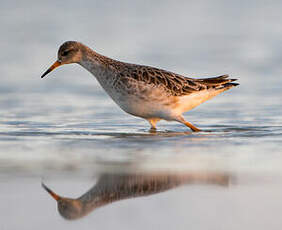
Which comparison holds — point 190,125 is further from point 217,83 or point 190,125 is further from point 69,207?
point 69,207

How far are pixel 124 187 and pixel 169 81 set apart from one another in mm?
5229

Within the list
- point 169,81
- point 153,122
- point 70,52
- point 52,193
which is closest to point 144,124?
point 153,122

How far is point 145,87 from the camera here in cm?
1172

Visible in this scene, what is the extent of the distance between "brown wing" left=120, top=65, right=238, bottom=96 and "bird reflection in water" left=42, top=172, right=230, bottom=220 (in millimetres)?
4235

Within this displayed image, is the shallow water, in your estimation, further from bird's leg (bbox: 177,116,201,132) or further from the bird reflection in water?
bird's leg (bbox: 177,116,201,132)

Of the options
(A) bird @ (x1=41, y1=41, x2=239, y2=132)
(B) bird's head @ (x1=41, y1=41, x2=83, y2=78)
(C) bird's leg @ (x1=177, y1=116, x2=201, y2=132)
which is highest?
(B) bird's head @ (x1=41, y1=41, x2=83, y2=78)

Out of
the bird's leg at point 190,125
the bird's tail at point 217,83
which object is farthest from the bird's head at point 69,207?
the bird's tail at point 217,83

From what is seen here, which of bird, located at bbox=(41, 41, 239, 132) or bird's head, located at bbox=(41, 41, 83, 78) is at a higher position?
bird's head, located at bbox=(41, 41, 83, 78)

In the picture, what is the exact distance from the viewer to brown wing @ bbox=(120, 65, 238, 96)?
39.0 ft

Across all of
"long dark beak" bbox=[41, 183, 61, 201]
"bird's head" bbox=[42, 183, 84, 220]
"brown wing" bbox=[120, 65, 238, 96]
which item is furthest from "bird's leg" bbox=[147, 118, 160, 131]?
"bird's head" bbox=[42, 183, 84, 220]

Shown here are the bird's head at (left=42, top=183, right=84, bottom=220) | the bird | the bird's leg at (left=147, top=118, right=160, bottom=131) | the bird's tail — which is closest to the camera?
the bird's head at (left=42, top=183, right=84, bottom=220)

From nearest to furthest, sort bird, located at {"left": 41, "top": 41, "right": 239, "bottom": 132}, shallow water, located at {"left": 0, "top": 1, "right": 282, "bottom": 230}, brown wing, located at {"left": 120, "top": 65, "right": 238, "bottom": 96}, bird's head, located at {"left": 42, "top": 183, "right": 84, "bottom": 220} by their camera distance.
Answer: bird's head, located at {"left": 42, "top": 183, "right": 84, "bottom": 220}, shallow water, located at {"left": 0, "top": 1, "right": 282, "bottom": 230}, bird, located at {"left": 41, "top": 41, "right": 239, "bottom": 132}, brown wing, located at {"left": 120, "top": 65, "right": 238, "bottom": 96}

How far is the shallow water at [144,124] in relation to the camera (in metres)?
6.57

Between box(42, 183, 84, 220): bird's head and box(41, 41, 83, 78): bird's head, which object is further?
box(41, 41, 83, 78): bird's head
